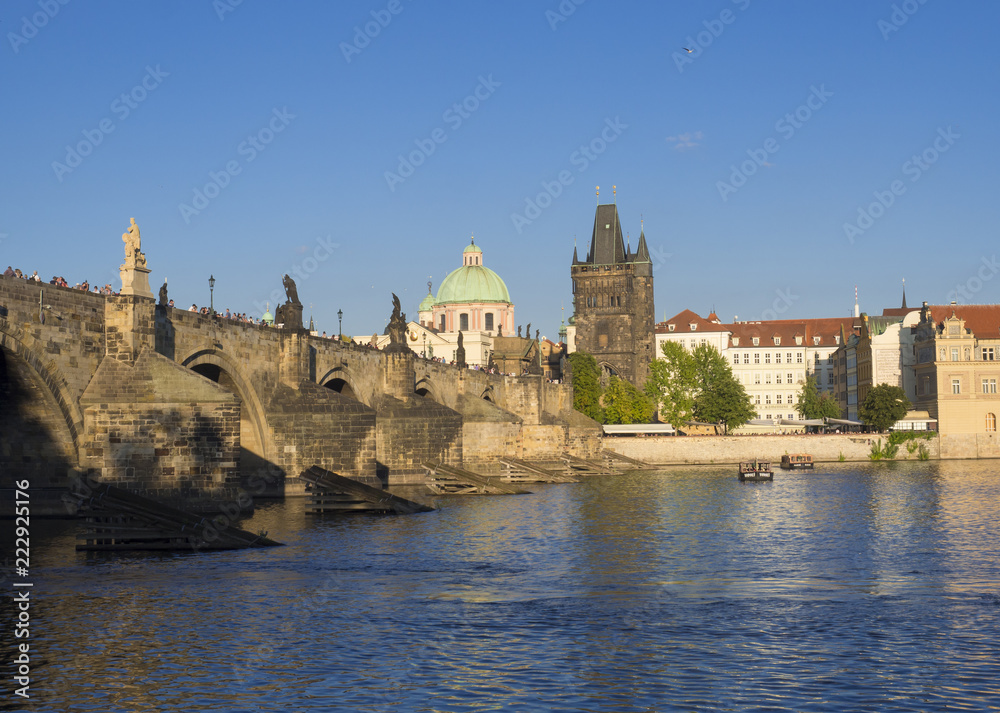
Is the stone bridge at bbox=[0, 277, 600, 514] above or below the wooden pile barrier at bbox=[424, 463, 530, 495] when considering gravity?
above

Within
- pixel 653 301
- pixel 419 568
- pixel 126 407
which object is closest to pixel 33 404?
pixel 126 407

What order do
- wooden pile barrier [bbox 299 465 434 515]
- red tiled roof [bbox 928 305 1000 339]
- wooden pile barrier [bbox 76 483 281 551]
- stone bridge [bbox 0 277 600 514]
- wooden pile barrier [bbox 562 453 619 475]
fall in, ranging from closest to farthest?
wooden pile barrier [bbox 76 483 281 551], stone bridge [bbox 0 277 600 514], wooden pile barrier [bbox 299 465 434 515], wooden pile barrier [bbox 562 453 619 475], red tiled roof [bbox 928 305 1000 339]

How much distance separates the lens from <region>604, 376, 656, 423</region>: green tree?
113 meters

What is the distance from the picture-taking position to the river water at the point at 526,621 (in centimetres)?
1500

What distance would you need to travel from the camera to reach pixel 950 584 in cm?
2367

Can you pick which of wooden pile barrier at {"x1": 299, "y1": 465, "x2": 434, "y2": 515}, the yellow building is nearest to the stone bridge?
wooden pile barrier at {"x1": 299, "y1": 465, "x2": 434, "y2": 515}

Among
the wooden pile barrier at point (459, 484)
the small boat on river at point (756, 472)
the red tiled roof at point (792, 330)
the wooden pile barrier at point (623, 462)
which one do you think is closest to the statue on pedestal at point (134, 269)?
the wooden pile barrier at point (459, 484)

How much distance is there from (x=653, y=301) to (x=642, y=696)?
12781 centimetres

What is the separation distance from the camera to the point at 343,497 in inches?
1602

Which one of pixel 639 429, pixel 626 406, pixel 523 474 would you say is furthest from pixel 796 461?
pixel 626 406

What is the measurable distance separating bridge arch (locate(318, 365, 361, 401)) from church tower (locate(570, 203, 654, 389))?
74008 millimetres

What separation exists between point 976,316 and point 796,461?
84.4 ft

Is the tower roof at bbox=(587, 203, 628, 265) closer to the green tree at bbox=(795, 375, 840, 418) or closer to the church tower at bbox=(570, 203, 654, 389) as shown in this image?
the church tower at bbox=(570, 203, 654, 389)

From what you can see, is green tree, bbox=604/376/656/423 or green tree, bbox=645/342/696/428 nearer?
green tree, bbox=604/376/656/423
